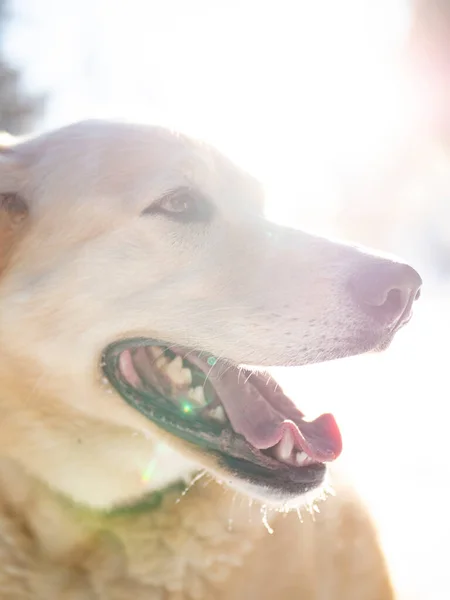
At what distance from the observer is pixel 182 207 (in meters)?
2.17

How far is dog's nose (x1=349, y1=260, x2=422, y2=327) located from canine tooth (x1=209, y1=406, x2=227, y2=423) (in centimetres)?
56

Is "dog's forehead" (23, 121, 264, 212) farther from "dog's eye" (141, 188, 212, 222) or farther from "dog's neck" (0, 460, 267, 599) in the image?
"dog's neck" (0, 460, 267, 599)

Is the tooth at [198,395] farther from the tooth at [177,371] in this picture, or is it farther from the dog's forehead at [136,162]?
the dog's forehead at [136,162]

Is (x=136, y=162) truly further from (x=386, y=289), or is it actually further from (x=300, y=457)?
(x=300, y=457)

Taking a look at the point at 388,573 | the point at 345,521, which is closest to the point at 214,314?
the point at 345,521

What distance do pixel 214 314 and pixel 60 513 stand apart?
2.84 feet

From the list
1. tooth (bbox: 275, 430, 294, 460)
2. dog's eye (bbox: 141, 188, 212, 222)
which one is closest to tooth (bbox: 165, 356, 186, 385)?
tooth (bbox: 275, 430, 294, 460)

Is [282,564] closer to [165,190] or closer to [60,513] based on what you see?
[60,513]

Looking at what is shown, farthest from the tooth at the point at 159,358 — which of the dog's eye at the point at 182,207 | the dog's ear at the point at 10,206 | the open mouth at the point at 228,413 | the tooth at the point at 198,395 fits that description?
the dog's ear at the point at 10,206

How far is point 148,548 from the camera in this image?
6.98ft

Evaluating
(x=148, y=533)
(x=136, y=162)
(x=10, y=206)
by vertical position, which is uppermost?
(x=136, y=162)

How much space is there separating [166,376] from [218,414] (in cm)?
21

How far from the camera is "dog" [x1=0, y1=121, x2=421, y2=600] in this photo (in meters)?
1.95

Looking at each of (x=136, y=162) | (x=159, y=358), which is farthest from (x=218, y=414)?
(x=136, y=162)
